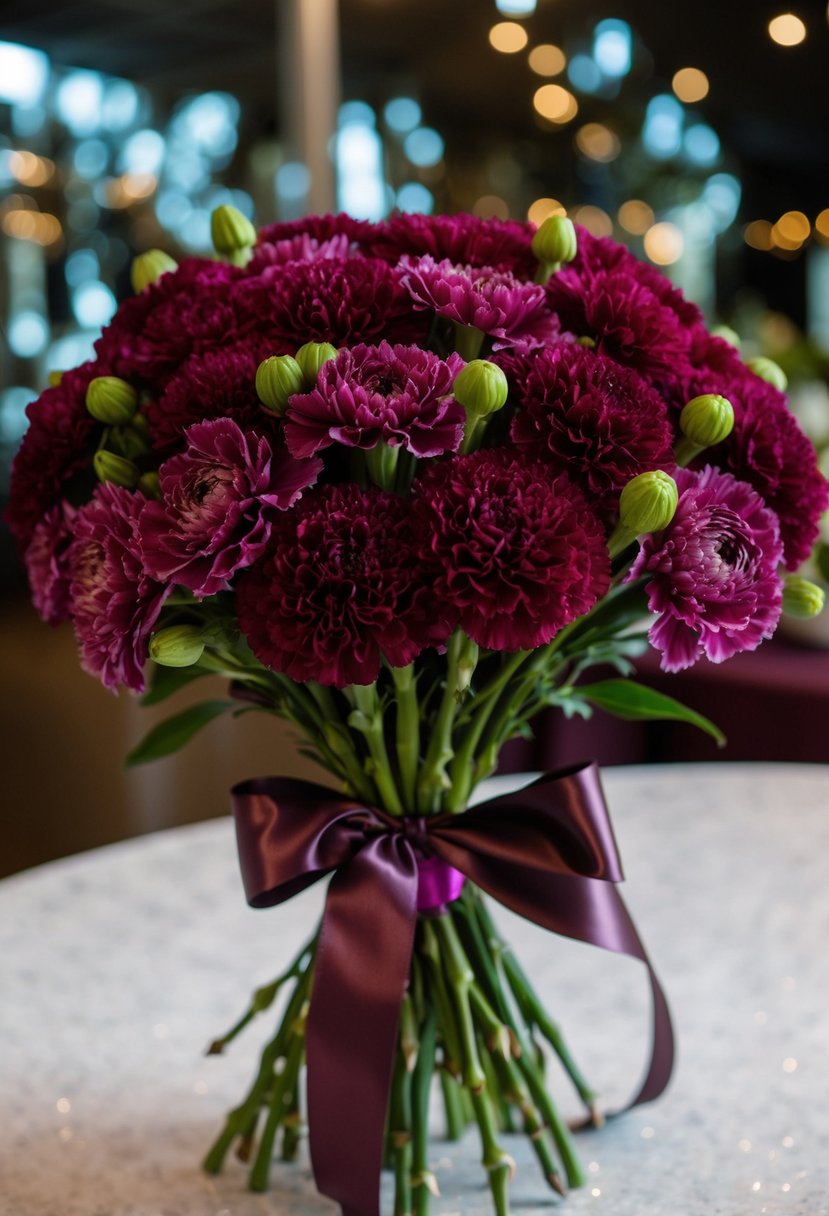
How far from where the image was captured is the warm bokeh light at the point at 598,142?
3.55 meters

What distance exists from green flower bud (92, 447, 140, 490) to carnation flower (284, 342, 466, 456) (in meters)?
0.09

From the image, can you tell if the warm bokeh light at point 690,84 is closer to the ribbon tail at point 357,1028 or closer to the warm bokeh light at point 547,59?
the warm bokeh light at point 547,59

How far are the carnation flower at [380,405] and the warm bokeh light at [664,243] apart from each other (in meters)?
3.40

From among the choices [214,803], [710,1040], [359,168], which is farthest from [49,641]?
[710,1040]

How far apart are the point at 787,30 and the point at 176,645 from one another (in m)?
3.81

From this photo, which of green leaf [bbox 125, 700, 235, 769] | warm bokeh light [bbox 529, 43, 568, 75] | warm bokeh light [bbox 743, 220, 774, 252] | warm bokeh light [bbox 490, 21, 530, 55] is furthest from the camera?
warm bokeh light [bbox 743, 220, 774, 252]

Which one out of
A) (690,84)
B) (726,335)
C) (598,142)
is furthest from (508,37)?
(726,335)

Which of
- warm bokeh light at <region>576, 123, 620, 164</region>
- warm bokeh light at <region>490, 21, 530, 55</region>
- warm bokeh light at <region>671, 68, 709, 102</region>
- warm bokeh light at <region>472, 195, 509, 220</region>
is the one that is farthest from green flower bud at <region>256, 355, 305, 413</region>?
warm bokeh light at <region>671, 68, 709, 102</region>

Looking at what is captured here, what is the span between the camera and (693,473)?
51cm

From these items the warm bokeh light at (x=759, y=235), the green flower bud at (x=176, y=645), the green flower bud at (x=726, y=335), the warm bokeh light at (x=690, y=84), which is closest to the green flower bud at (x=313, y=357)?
the green flower bud at (x=176, y=645)

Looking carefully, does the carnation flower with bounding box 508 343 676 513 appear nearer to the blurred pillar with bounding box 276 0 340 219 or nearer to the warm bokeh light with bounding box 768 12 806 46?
the blurred pillar with bounding box 276 0 340 219

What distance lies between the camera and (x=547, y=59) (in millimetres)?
3412

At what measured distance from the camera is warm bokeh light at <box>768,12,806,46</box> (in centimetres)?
364

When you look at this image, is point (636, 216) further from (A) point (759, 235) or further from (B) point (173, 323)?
(B) point (173, 323)
